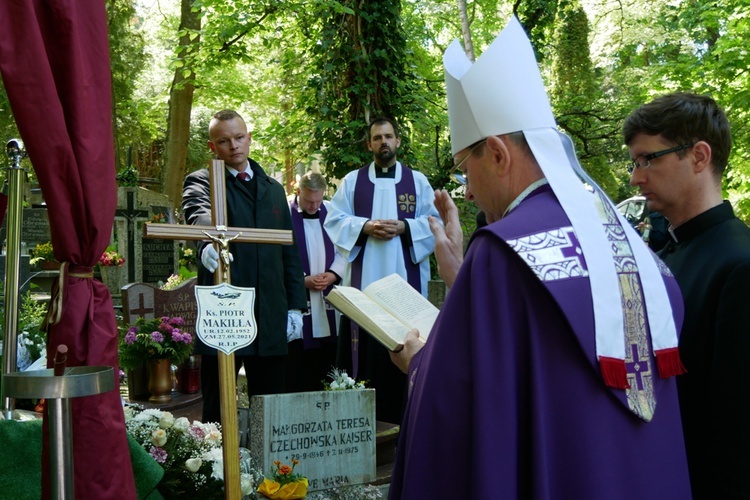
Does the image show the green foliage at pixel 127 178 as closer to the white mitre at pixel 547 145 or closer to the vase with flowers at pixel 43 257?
the vase with flowers at pixel 43 257

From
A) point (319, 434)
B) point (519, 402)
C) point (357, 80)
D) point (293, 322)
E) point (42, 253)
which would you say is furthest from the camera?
point (42, 253)

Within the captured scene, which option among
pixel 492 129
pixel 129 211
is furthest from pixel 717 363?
pixel 129 211

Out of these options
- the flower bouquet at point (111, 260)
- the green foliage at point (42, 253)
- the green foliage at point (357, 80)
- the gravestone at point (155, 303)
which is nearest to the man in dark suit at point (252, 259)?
the gravestone at point (155, 303)

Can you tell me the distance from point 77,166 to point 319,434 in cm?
236

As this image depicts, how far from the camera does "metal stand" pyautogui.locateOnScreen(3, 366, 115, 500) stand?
7.39ft

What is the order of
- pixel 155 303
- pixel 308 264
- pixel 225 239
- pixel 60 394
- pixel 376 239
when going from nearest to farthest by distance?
1. pixel 60 394
2. pixel 225 239
3. pixel 376 239
4. pixel 308 264
5. pixel 155 303

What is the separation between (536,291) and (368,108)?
295 inches

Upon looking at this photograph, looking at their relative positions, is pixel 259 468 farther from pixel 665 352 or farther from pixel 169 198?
pixel 169 198

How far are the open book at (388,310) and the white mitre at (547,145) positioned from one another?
2.57 feet

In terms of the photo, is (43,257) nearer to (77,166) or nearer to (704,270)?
(77,166)

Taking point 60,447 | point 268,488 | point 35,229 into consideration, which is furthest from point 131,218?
point 60,447

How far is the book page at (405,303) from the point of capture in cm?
303

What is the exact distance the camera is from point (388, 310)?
309cm

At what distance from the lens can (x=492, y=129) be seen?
2.17m
